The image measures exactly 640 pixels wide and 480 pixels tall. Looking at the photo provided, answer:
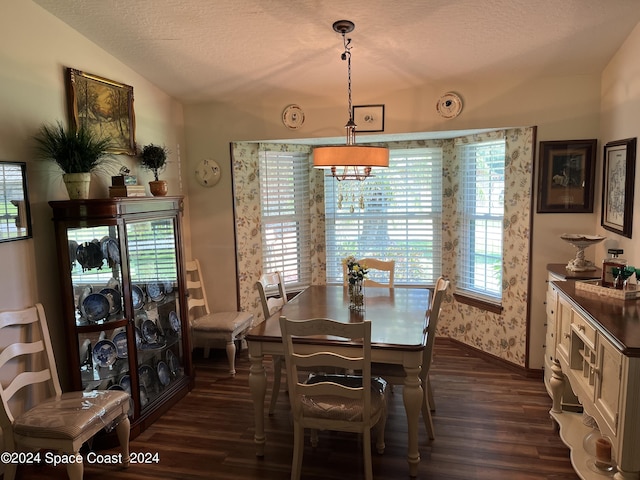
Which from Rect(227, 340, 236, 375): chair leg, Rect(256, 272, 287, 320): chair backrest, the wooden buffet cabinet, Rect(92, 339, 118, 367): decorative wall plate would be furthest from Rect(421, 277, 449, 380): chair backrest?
Rect(92, 339, 118, 367): decorative wall plate

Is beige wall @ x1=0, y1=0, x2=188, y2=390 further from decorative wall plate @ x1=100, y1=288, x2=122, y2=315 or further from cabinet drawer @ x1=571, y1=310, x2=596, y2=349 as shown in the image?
cabinet drawer @ x1=571, y1=310, x2=596, y2=349

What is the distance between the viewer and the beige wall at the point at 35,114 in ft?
8.36

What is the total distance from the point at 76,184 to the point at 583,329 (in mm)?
2963

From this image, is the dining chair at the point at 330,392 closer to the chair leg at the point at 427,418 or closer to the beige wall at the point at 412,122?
the chair leg at the point at 427,418

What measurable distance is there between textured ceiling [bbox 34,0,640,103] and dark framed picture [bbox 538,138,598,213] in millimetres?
573

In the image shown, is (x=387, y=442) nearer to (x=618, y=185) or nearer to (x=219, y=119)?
(x=618, y=185)

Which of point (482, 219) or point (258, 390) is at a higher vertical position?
point (482, 219)

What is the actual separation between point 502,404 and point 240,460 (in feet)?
6.25

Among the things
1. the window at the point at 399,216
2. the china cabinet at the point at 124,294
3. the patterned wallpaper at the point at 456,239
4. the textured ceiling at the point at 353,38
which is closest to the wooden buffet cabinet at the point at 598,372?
the patterned wallpaper at the point at 456,239

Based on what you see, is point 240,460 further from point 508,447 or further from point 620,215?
point 620,215

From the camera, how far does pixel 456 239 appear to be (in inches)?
179

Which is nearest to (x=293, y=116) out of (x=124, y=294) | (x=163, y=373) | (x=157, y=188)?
(x=157, y=188)

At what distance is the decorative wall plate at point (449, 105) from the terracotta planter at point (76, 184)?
2.71m

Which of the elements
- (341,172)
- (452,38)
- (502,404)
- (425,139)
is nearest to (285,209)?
(425,139)
